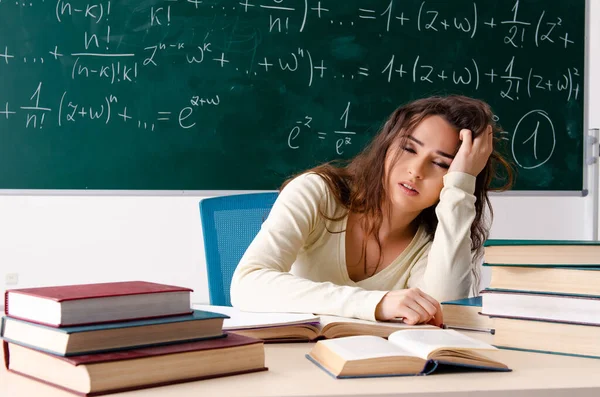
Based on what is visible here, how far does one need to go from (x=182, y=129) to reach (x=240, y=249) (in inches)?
57.0

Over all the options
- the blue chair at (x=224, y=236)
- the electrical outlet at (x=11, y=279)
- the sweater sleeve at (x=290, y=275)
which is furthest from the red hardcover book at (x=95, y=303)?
the electrical outlet at (x=11, y=279)

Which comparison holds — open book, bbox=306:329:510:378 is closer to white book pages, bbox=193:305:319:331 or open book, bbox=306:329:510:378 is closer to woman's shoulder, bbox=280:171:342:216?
white book pages, bbox=193:305:319:331

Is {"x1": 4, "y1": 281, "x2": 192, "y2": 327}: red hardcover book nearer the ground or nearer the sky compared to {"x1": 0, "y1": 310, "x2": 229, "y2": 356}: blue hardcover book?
nearer the sky

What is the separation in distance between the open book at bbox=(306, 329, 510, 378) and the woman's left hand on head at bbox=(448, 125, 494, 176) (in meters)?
0.74

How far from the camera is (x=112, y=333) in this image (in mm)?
733

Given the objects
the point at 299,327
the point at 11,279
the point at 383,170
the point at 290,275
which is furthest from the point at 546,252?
the point at 11,279

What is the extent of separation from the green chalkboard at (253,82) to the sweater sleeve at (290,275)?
5.30ft

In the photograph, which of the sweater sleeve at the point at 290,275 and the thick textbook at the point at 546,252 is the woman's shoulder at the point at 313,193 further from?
the thick textbook at the point at 546,252

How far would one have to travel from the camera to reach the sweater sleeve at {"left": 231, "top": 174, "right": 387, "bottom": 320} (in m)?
1.19

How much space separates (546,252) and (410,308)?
25 centimetres

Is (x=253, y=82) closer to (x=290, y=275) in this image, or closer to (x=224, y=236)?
(x=224, y=236)

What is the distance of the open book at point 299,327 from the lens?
3.34 ft

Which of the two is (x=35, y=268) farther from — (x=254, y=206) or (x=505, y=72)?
(x=505, y=72)

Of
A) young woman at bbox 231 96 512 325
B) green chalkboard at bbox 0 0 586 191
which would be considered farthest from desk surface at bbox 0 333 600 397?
green chalkboard at bbox 0 0 586 191
